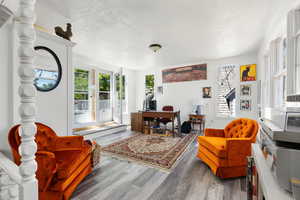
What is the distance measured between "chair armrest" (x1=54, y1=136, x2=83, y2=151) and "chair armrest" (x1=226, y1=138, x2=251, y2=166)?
2.19 m

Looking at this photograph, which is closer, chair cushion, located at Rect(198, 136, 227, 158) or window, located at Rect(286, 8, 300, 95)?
window, located at Rect(286, 8, 300, 95)

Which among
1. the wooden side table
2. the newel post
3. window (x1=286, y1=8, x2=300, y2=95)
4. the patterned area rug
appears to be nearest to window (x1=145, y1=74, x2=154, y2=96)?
the wooden side table

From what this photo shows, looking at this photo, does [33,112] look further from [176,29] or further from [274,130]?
[176,29]

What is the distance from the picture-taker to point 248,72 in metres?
4.32

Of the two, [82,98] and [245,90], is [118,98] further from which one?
[245,90]

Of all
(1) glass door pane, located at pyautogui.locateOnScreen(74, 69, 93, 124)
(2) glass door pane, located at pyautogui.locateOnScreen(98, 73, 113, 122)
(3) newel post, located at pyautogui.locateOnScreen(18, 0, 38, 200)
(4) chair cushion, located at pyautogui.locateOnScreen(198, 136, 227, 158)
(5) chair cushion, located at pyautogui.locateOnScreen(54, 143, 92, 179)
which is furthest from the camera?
(2) glass door pane, located at pyautogui.locateOnScreen(98, 73, 113, 122)

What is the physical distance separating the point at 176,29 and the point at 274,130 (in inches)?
101

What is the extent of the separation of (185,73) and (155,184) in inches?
177

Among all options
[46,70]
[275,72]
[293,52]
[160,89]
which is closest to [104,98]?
[160,89]

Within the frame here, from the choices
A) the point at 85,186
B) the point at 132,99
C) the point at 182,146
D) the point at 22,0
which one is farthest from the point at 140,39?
the point at 132,99

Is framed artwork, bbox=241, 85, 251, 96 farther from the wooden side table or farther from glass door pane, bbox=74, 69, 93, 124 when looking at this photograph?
glass door pane, bbox=74, 69, 93, 124

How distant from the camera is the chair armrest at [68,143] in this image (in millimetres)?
1917

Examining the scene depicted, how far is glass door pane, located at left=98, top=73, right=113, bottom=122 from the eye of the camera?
16.7 feet

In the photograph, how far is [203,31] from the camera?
2766 millimetres
